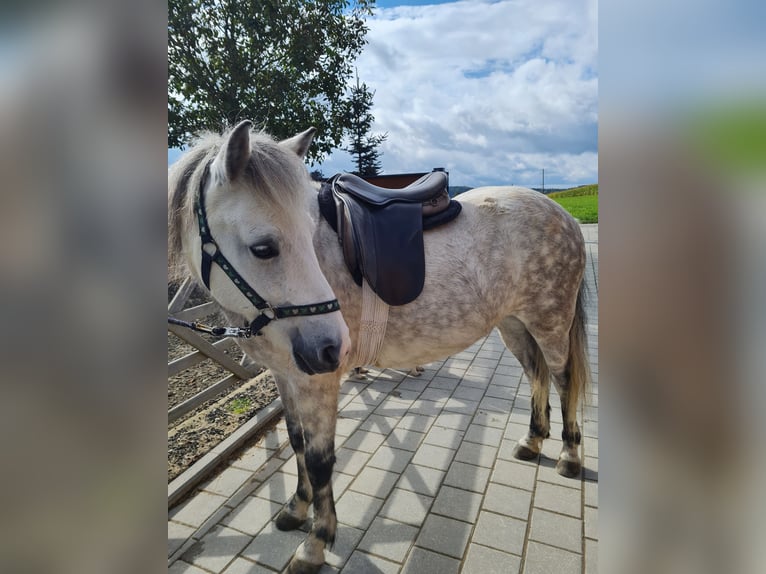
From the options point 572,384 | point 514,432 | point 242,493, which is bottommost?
point 242,493

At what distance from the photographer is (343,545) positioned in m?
2.22

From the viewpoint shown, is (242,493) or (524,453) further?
(524,453)

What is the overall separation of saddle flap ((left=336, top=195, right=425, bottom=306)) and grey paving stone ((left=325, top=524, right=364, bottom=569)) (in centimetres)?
141

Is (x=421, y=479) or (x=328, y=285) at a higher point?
(x=328, y=285)

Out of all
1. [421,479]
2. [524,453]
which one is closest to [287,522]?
[421,479]

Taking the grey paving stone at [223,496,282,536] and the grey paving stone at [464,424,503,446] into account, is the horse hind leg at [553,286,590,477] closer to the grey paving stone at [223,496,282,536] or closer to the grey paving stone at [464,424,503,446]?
the grey paving stone at [464,424,503,446]

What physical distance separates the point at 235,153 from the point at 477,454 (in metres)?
2.72

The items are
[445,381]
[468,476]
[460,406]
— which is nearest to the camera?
[468,476]

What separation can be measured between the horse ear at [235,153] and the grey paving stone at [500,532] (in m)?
2.31

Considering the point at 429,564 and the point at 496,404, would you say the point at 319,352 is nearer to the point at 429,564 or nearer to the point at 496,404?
the point at 429,564

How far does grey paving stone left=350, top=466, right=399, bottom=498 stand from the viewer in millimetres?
2631

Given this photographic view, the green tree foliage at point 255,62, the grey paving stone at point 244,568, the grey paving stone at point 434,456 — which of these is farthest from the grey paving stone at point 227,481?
the green tree foliage at point 255,62
